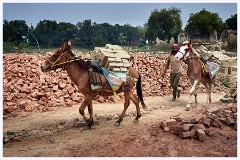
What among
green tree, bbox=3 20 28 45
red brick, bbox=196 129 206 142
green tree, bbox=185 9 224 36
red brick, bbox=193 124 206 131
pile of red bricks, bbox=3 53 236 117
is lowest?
red brick, bbox=196 129 206 142

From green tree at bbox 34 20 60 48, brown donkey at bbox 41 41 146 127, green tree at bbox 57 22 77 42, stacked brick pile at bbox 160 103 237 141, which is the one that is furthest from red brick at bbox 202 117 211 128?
green tree at bbox 57 22 77 42

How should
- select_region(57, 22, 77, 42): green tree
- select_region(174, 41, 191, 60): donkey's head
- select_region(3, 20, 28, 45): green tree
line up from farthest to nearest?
select_region(57, 22, 77, 42): green tree → select_region(3, 20, 28, 45): green tree → select_region(174, 41, 191, 60): donkey's head

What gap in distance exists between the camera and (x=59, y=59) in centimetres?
630

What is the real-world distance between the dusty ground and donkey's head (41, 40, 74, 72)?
1500 millimetres

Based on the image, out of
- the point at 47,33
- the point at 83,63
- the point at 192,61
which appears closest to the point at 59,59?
the point at 83,63

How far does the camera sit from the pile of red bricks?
28.7 ft

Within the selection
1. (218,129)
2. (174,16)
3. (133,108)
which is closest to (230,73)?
(133,108)

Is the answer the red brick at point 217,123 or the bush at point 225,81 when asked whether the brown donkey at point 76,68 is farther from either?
the bush at point 225,81

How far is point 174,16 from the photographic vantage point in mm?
40188

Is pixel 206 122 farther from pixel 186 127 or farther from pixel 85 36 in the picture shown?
pixel 85 36

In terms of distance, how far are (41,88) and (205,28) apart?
96.4ft

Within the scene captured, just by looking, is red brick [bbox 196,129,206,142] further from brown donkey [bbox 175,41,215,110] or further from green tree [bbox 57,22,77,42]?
green tree [bbox 57,22,77,42]

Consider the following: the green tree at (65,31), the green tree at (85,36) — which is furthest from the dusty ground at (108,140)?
the green tree at (85,36)

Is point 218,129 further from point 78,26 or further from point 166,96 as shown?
point 78,26
